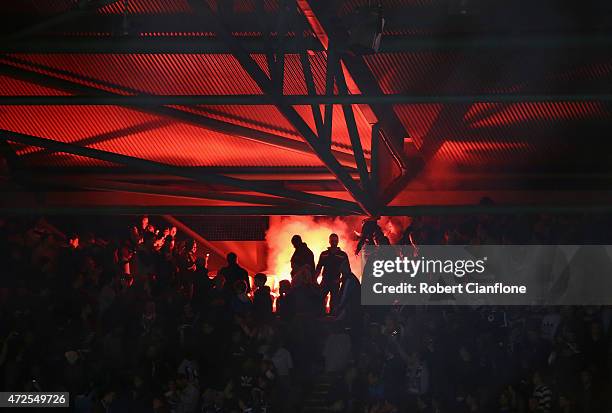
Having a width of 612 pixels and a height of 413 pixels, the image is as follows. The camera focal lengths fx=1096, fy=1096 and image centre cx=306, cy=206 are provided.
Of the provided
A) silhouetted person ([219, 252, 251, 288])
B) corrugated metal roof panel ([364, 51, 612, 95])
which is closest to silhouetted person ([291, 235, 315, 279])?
silhouetted person ([219, 252, 251, 288])

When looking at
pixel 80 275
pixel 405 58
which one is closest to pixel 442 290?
pixel 405 58

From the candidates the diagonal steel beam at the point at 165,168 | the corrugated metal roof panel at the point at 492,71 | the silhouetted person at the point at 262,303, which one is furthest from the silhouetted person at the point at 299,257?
the corrugated metal roof panel at the point at 492,71

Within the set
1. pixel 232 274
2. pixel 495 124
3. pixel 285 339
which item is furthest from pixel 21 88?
pixel 495 124

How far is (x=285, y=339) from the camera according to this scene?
15102 millimetres

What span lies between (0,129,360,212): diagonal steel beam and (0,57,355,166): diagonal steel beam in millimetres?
930

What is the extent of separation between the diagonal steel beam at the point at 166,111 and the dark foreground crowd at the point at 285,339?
4.70 feet

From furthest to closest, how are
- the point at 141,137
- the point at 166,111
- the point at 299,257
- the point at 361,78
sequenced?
the point at 141,137, the point at 299,257, the point at 166,111, the point at 361,78

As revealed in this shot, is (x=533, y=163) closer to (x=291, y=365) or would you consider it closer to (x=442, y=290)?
(x=442, y=290)

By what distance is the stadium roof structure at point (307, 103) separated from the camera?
36.1 feet

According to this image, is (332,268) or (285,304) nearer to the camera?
(285,304)

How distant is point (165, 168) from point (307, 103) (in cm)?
319

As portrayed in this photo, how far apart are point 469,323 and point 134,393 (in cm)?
467

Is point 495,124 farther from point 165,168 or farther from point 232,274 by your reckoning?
point 165,168

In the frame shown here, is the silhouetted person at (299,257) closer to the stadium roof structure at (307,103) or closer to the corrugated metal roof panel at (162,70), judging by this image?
the stadium roof structure at (307,103)
